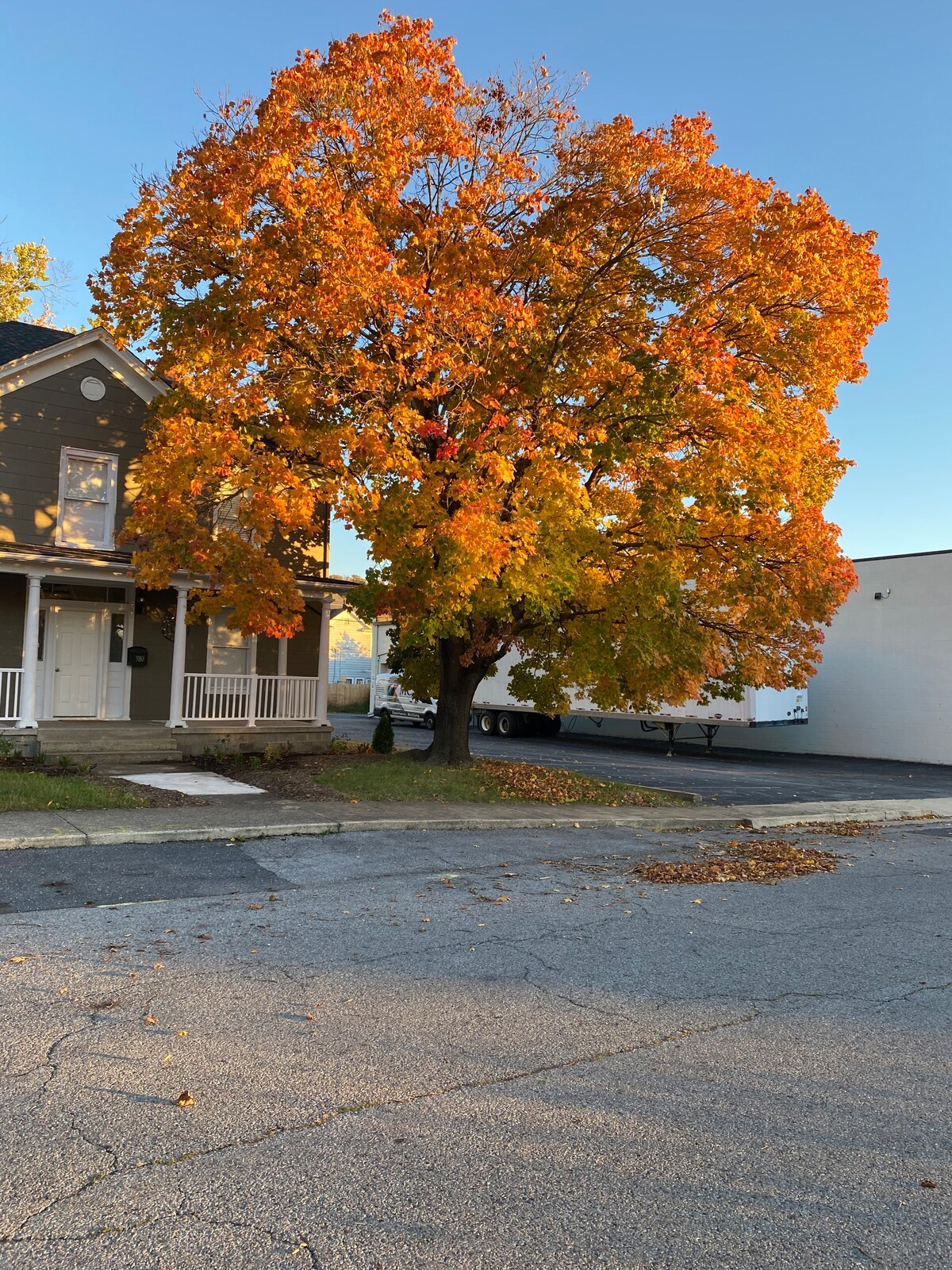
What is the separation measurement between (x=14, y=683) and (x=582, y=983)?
14862 mm

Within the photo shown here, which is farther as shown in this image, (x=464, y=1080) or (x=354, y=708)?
(x=354, y=708)

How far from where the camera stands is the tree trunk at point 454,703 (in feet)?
53.4

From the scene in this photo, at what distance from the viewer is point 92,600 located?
61.0 ft

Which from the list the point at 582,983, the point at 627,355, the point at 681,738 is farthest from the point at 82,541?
the point at 681,738

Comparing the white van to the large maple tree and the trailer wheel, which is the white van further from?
the large maple tree

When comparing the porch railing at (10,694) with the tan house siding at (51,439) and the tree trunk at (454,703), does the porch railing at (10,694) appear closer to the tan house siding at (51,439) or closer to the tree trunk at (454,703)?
the tan house siding at (51,439)

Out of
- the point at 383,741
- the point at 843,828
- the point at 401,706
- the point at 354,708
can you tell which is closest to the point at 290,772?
the point at 383,741

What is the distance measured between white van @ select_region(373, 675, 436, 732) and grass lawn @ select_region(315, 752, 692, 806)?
17754mm

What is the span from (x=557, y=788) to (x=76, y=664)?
974 cm

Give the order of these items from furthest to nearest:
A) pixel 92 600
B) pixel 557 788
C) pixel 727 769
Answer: pixel 727 769 → pixel 92 600 → pixel 557 788

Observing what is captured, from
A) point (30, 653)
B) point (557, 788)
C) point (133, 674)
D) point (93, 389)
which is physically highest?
point (93, 389)

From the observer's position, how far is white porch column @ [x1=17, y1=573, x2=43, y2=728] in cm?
1639

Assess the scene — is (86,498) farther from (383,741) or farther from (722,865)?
(722,865)

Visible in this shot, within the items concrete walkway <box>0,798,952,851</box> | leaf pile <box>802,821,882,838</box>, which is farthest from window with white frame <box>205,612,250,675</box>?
leaf pile <box>802,821,882,838</box>
